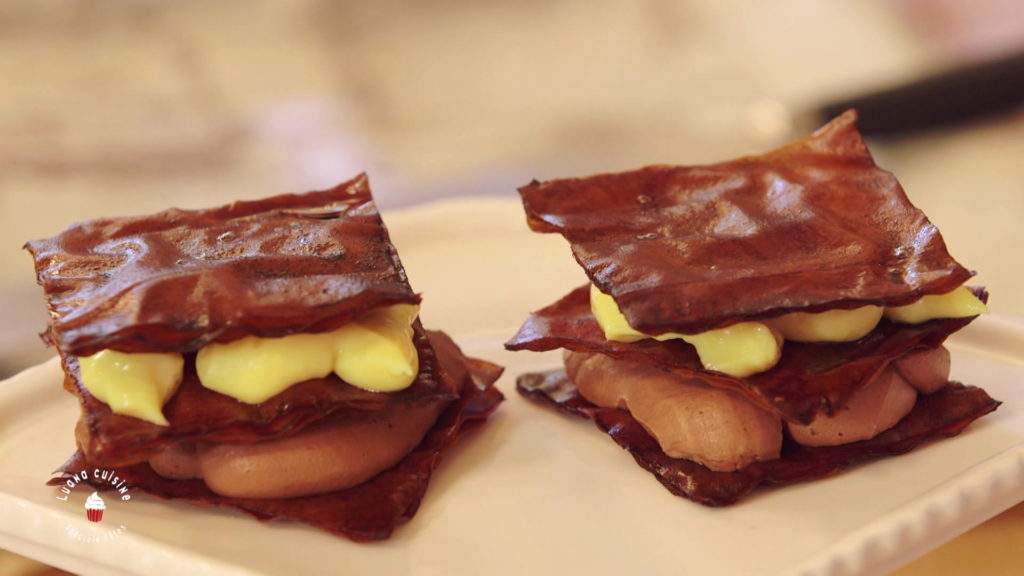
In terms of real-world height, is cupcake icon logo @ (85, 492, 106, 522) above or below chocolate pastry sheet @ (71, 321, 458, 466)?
below

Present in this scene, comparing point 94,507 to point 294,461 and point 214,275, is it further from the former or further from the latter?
point 214,275

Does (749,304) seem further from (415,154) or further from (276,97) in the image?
(276,97)

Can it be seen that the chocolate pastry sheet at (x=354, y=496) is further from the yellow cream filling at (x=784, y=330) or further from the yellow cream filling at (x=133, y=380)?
the yellow cream filling at (x=784, y=330)

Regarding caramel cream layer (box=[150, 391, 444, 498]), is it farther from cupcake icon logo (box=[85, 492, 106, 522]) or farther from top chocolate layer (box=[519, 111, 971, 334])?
top chocolate layer (box=[519, 111, 971, 334])

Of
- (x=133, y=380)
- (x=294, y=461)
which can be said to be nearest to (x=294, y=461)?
(x=294, y=461)

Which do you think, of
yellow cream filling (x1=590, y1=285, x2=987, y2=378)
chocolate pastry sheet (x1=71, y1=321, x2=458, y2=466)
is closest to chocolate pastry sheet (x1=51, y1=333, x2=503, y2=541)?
chocolate pastry sheet (x1=71, y1=321, x2=458, y2=466)
